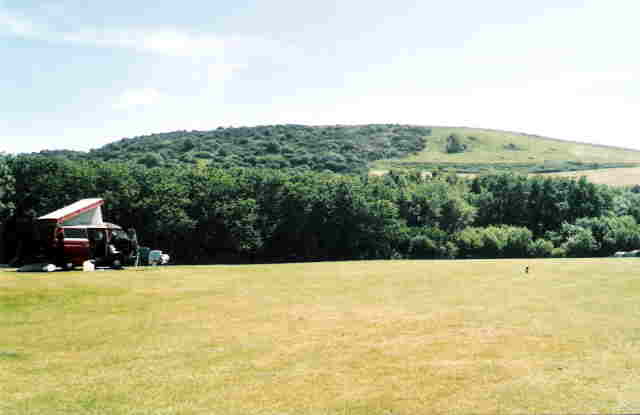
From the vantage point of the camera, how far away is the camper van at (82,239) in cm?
3078

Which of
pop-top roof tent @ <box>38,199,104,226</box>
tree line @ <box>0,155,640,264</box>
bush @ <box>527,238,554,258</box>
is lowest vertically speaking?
bush @ <box>527,238,554,258</box>

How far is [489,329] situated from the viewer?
15852mm

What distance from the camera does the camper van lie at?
3078 cm

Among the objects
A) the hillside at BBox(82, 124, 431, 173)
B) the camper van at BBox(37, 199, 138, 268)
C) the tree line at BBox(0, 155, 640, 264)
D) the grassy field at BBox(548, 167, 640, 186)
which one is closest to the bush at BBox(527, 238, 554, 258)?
the tree line at BBox(0, 155, 640, 264)

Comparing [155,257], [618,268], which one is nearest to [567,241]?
[618,268]

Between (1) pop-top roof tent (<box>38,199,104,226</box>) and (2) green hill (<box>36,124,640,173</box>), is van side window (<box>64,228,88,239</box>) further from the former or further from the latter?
(2) green hill (<box>36,124,640,173</box>)

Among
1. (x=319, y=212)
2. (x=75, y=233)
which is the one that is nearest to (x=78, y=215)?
(x=75, y=233)

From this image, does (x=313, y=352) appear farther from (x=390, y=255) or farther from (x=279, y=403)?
(x=390, y=255)

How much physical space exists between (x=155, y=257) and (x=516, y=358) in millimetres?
30911

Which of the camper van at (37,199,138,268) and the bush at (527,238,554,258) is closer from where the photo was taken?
the camper van at (37,199,138,268)

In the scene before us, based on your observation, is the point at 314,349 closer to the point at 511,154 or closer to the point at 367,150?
the point at 511,154

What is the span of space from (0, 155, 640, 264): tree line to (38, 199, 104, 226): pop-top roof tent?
26.0 metres

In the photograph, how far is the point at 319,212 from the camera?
234ft

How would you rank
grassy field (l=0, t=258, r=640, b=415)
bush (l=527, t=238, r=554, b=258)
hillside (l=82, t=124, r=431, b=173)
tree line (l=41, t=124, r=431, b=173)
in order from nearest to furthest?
grassy field (l=0, t=258, r=640, b=415) → bush (l=527, t=238, r=554, b=258) → tree line (l=41, t=124, r=431, b=173) → hillside (l=82, t=124, r=431, b=173)
